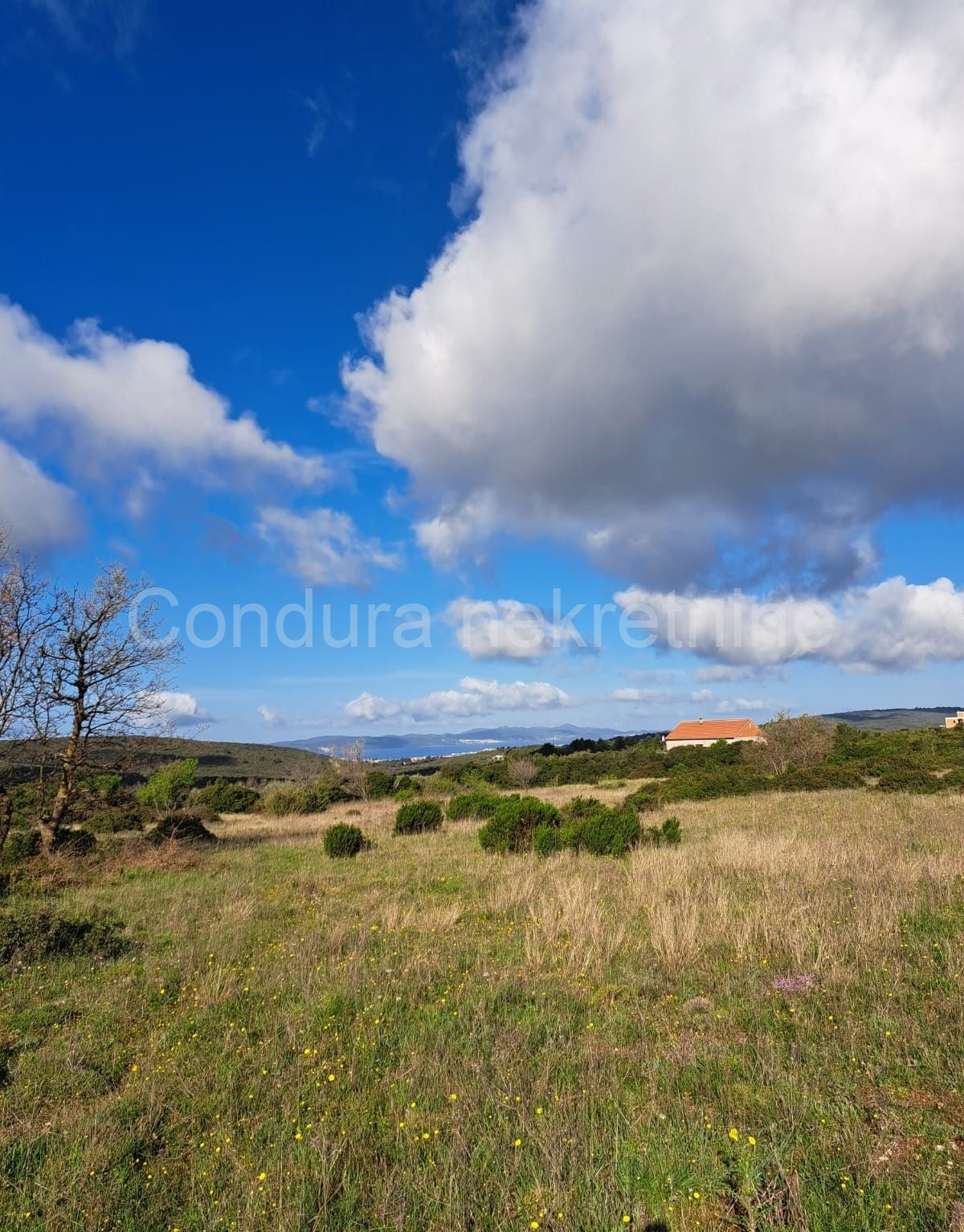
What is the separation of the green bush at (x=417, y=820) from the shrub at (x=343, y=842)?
4.33 meters

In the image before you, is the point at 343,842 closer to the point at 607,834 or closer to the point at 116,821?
the point at 607,834

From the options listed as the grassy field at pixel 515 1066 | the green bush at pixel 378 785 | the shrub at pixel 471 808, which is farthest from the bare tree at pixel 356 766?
the grassy field at pixel 515 1066

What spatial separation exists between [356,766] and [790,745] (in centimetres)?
3072

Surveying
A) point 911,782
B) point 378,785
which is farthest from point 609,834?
point 378,785

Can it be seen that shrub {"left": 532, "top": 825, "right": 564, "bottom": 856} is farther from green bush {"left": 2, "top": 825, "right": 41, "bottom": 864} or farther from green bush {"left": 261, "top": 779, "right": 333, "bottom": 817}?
green bush {"left": 261, "top": 779, "right": 333, "bottom": 817}

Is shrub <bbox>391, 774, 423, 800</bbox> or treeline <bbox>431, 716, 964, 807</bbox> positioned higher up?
treeline <bbox>431, 716, 964, 807</bbox>

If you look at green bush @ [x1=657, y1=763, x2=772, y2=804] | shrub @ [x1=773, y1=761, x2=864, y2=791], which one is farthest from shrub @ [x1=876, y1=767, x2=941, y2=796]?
green bush @ [x1=657, y1=763, x2=772, y2=804]

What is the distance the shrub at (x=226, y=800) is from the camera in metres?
36.6

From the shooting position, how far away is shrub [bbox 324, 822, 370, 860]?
17.3 m

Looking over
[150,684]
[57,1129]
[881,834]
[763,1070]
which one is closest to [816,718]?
[881,834]

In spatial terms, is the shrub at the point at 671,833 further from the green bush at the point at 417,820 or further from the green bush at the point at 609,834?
the green bush at the point at 417,820

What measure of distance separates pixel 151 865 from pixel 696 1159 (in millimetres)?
16134

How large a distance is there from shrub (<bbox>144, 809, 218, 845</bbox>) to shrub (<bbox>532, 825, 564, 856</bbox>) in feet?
37.5

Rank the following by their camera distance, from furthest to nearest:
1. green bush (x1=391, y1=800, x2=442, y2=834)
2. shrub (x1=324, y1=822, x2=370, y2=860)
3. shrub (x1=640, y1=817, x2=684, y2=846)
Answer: green bush (x1=391, y1=800, x2=442, y2=834) → shrub (x1=324, y1=822, x2=370, y2=860) → shrub (x1=640, y1=817, x2=684, y2=846)
